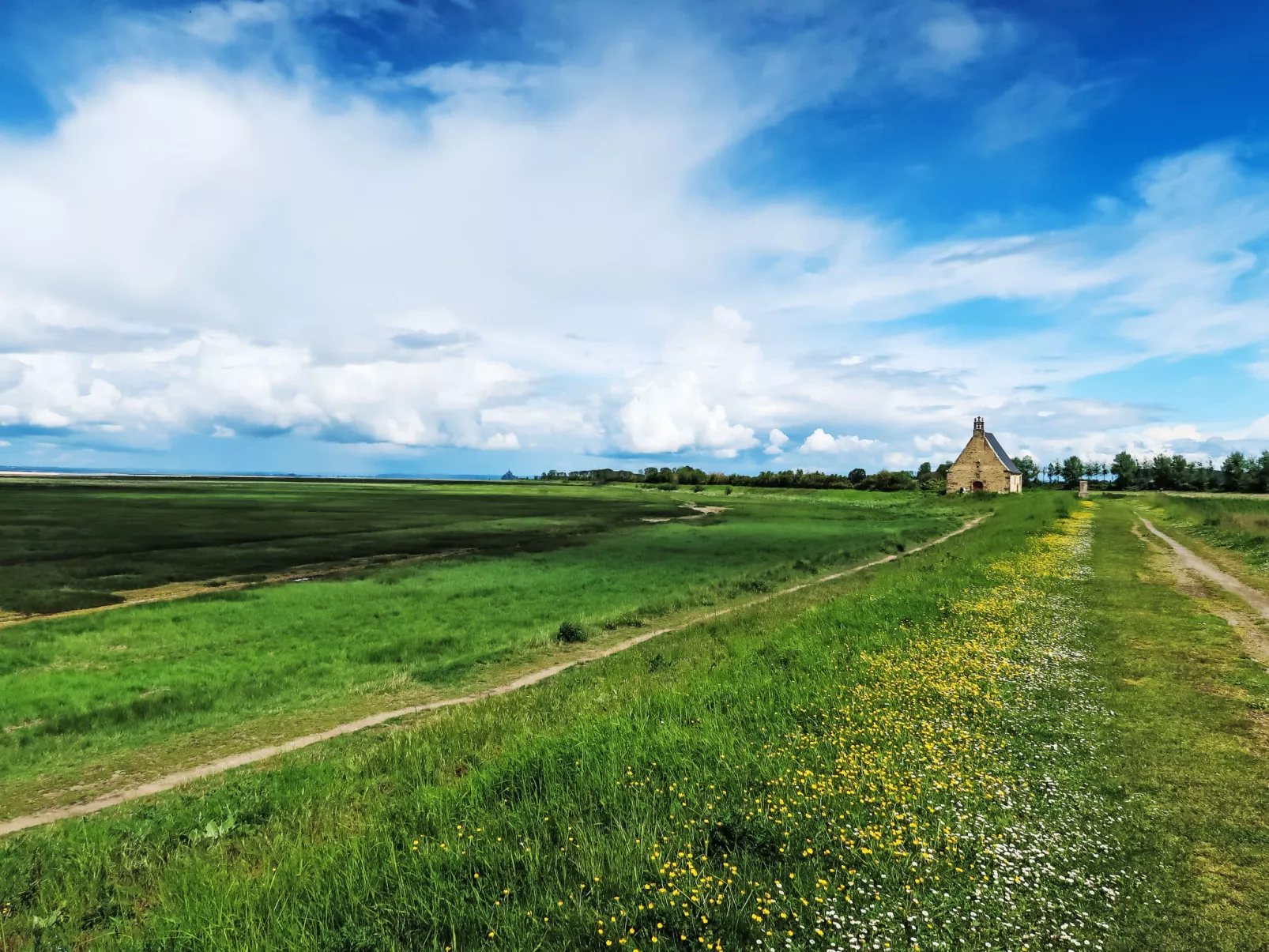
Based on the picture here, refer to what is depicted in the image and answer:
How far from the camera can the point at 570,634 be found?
24641mm

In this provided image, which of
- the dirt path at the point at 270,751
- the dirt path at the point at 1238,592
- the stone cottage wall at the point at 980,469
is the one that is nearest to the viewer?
the dirt path at the point at 270,751

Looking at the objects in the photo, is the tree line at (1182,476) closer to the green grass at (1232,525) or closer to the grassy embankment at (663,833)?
the green grass at (1232,525)

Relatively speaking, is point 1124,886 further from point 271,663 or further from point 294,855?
point 271,663

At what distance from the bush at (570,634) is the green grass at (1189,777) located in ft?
55.5

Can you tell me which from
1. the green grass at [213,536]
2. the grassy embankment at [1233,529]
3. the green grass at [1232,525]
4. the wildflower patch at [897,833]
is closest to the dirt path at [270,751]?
the wildflower patch at [897,833]

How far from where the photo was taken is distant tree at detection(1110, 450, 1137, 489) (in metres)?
175

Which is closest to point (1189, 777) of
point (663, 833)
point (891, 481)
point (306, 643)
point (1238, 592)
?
point (663, 833)

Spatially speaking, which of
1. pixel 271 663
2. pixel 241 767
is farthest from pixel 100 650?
pixel 241 767

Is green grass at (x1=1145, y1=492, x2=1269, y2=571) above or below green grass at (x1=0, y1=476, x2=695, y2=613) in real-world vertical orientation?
above

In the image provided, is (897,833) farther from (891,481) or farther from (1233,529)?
(891,481)

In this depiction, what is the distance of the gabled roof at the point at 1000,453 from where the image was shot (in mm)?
124812

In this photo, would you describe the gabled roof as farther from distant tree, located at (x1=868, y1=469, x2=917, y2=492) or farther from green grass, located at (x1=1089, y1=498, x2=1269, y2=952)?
green grass, located at (x1=1089, y1=498, x2=1269, y2=952)

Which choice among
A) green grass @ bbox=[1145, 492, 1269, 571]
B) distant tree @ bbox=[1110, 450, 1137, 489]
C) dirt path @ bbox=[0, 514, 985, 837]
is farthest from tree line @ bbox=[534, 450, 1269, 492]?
dirt path @ bbox=[0, 514, 985, 837]

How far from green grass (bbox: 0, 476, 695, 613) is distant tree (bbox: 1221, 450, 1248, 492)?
142920 millimetres
